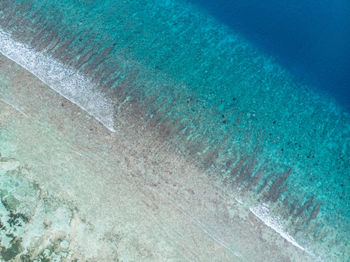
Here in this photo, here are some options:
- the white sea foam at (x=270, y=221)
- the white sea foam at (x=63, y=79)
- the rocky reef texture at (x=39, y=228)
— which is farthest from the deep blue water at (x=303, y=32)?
the rocky reef texture at (x=39, y=228)

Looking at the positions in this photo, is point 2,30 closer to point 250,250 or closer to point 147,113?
point 147,113

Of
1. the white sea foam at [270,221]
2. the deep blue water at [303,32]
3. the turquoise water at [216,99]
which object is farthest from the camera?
the deep blue water at [303,32]

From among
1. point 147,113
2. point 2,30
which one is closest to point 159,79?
point 147,113

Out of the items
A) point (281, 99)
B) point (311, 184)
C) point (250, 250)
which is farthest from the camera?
point (281, 99)

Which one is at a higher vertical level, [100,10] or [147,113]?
[100,10]

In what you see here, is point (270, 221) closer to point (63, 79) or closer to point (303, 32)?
point (303, 32)

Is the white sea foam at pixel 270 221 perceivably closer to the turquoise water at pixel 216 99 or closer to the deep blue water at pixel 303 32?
the turquoise water at pixel 216 99
